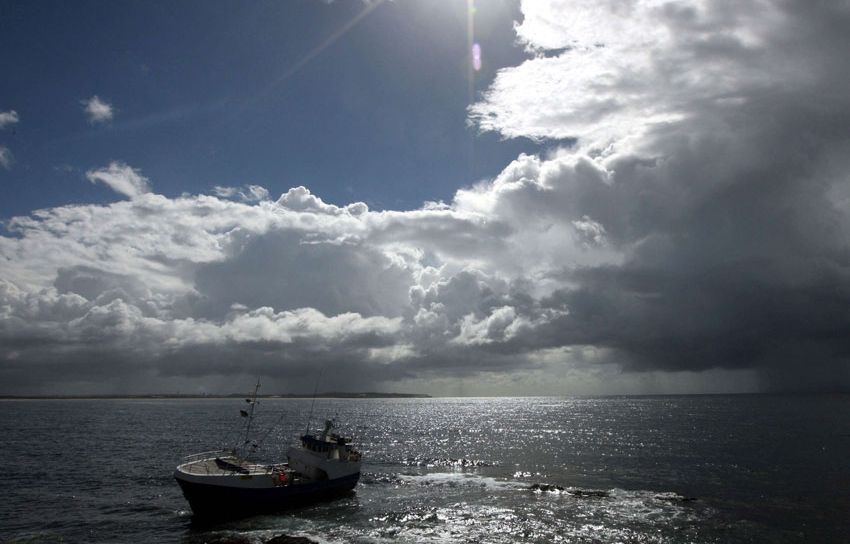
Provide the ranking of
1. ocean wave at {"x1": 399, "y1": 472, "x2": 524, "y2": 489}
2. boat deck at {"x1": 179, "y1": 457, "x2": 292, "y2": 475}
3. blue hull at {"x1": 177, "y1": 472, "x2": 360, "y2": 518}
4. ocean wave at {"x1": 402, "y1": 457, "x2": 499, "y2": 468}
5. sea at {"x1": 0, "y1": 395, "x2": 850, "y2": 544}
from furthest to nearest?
ocean wave at {"x1": 402, "y1": 457, "x2": 499, "y2": 468} → ocean wave at {"x1": 399, "y1": 472, "x2": 524, "y2": 489} → boat deck at {"x1": 179, "y1": 457, "x2": 292, "y2": 475} → blue hull at {"x1": 177, "y1": 472, "x2": 360, "y2": 518} → sea at {"x1": 0, "y1": 395, "x2": 850, "y2": 544}

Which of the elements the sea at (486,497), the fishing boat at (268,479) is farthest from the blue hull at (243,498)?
the sea at (486,497)

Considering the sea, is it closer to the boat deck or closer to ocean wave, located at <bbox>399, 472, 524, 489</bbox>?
ocean wave, located at <bbox>399, 472, 524, 489</bbox>

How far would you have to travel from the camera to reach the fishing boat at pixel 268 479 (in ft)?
144

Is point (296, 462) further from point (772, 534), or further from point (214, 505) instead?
point (772, 534)

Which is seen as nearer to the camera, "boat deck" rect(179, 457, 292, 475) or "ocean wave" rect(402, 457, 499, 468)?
"boat deck" rect(179, 457, 292, 475)

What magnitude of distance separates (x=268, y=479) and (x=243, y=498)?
259cm

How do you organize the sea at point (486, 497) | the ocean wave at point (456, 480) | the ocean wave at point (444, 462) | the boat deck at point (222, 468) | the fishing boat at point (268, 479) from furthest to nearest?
the ocean wave at point (444, 462) < the ocean wave at point (456, 480) < the boat deck at point (222, 468) < the fishing boat at point (268, 479) < the sea at point (486, 497)

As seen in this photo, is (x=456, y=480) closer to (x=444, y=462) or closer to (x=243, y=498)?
(x=444, y=462)

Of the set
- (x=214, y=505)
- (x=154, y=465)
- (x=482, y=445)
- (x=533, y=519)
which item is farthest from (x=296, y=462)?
(x=482, y=445)

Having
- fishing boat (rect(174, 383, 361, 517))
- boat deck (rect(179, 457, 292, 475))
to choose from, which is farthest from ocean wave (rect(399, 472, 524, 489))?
boat deck (rect(179, 457, 292, 475))

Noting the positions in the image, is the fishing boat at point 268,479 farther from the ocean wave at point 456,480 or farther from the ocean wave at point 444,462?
the ocean wave at point 444,462

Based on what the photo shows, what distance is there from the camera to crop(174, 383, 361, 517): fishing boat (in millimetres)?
43750

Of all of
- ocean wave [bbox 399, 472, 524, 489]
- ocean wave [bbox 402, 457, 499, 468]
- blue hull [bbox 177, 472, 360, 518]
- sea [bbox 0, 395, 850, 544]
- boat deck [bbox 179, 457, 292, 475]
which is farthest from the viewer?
ocean wave [bbox 402, 457, 499, 468]

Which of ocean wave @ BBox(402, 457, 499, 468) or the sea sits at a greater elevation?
the sea
